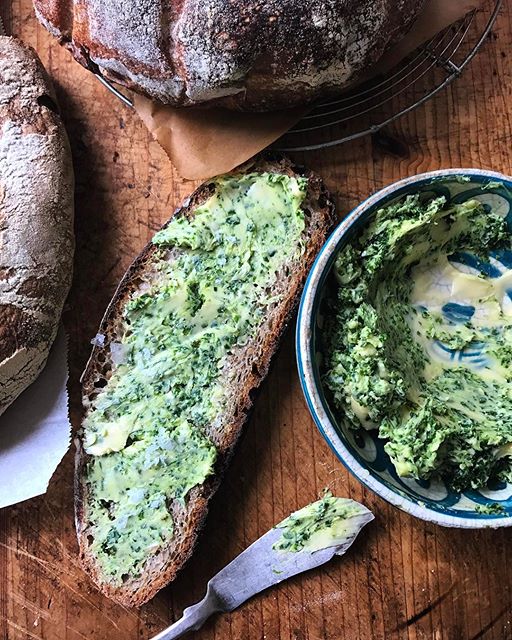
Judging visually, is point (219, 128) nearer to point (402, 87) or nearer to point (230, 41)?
point (230, 41)

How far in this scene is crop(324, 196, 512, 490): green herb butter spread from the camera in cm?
160

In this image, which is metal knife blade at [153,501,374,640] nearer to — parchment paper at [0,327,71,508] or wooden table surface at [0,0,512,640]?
wooden table surface at [0,0,512,640]

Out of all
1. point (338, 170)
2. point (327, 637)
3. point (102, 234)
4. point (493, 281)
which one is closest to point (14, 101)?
point (102, 234)

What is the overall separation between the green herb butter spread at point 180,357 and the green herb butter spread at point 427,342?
277mm

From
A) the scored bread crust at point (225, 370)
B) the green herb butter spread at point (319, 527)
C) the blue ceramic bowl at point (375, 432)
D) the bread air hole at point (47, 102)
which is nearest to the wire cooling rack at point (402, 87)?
the scored bread crust at point (225, 370)

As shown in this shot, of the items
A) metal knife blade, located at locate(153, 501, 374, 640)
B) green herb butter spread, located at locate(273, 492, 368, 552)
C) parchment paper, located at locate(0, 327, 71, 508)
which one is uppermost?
parchment paper, located at locate(0, 327, 71, 508)

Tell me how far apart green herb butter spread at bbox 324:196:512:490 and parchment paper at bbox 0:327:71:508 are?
742 millimetres

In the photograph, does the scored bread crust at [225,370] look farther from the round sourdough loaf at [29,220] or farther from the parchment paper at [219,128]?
the round sourdough loaf at [29,220]

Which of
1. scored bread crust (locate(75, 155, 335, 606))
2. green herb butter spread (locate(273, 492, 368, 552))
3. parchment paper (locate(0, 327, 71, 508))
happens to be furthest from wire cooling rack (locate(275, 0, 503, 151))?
green herb butter spread (locate(273, 492, 368, 552))

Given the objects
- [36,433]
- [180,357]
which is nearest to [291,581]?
[180,357]

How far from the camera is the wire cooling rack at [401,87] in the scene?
1.96m

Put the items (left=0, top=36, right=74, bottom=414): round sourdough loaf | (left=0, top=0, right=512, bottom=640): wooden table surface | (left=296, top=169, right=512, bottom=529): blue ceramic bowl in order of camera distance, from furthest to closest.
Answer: (left=0, top=0, right=512, bottom=640): wooden table surface < (left=0, top=36, right=74, bottom=414): round sourdough loaf < (left=296, top=169, right=512, bottom=529): blue ceramic bowl

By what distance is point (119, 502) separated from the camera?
1843 millimetres

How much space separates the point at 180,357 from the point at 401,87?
98 centimetres
